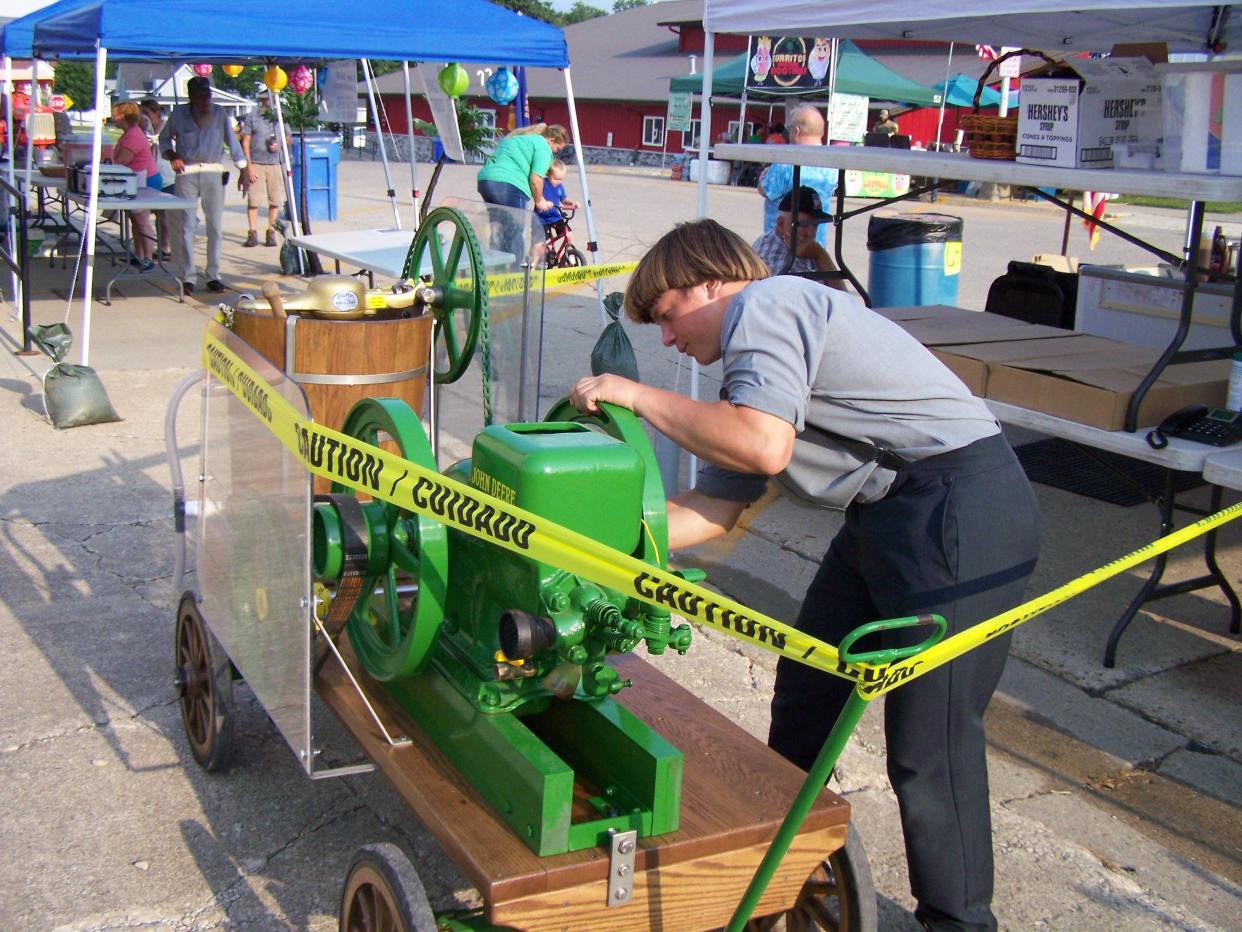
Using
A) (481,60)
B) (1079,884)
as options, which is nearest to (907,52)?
(481,60)

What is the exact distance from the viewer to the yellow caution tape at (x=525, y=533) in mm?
1879

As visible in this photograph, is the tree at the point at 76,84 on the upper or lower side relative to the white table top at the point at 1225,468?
upper

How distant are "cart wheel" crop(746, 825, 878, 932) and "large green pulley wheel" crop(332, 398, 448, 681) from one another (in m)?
0.86

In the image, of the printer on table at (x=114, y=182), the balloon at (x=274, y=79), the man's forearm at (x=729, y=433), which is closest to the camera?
the man's forearm at (x=729, y=433)

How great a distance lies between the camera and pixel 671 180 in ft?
98.7

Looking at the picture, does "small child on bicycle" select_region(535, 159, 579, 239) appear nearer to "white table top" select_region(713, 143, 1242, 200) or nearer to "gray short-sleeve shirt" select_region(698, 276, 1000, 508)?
"white table top" select_region(713, 143, 1242, 200)

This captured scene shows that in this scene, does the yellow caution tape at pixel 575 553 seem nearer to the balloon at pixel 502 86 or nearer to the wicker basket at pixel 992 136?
the wicker basket at pixel 992 136

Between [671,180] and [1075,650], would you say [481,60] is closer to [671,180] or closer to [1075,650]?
[1075,650]

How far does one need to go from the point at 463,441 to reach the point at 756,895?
11.8 feet

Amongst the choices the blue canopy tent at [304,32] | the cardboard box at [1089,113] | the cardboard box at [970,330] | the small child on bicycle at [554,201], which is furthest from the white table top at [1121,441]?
the small child on bicycle at [554,201]

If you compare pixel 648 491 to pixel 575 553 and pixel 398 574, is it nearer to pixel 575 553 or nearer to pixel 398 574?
pixel 575 553

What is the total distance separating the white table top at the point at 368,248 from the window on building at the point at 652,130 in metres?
30.9

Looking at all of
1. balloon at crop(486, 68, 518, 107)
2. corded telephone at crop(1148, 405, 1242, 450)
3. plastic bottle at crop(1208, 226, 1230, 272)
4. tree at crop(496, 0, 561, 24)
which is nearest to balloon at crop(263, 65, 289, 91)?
balloon at crop(486, 68, 518, 107)

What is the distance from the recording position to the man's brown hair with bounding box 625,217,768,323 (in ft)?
7.57
